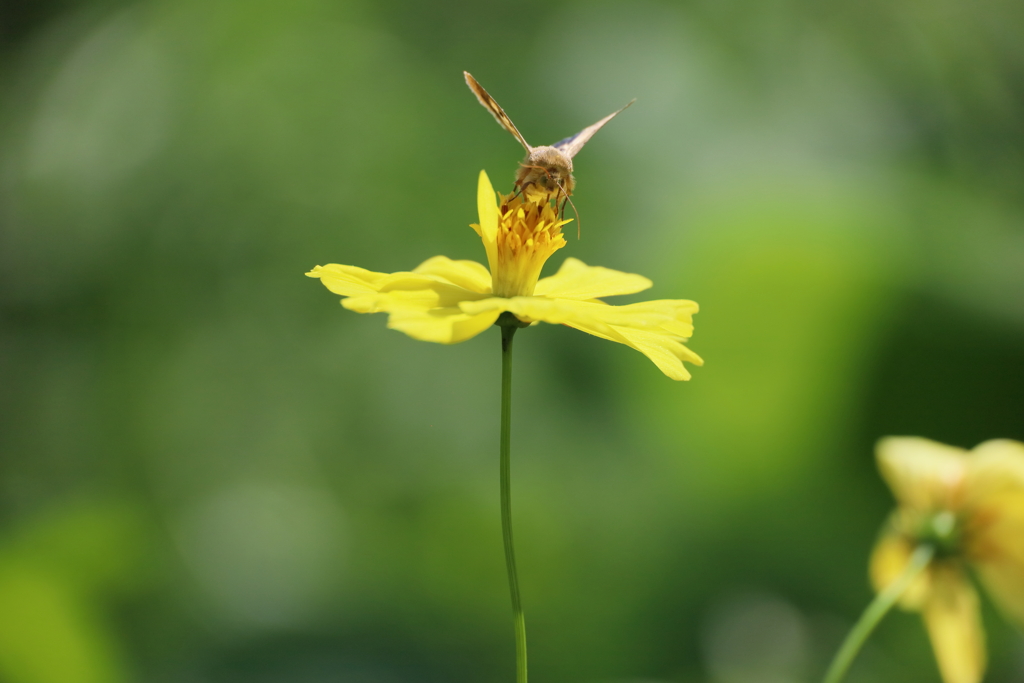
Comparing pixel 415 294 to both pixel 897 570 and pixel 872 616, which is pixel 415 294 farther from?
pixel 897 570

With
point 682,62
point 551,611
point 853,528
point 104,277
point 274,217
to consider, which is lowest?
point 551,611

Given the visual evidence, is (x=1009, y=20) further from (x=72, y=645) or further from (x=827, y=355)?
(x=72, y=645)

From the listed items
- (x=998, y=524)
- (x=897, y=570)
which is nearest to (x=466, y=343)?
(x=897, y=570)

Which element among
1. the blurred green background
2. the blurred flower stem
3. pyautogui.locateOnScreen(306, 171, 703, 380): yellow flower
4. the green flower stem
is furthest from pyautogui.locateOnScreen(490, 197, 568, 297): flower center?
the blurred green background

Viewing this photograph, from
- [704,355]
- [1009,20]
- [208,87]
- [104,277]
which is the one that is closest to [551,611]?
[704,355]

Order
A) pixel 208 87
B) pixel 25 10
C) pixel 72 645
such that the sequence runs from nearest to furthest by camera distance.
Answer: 1. pixel 72 645
2. pixel 208 87
3. pixel 25 10

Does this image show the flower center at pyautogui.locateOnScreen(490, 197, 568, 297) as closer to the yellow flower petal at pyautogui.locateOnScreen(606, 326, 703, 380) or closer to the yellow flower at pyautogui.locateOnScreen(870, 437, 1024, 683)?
the yellow flower petal at pyautogui.locateOnScreen(606, 326, 703, 380)

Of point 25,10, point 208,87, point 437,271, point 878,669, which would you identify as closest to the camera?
point 437,271
